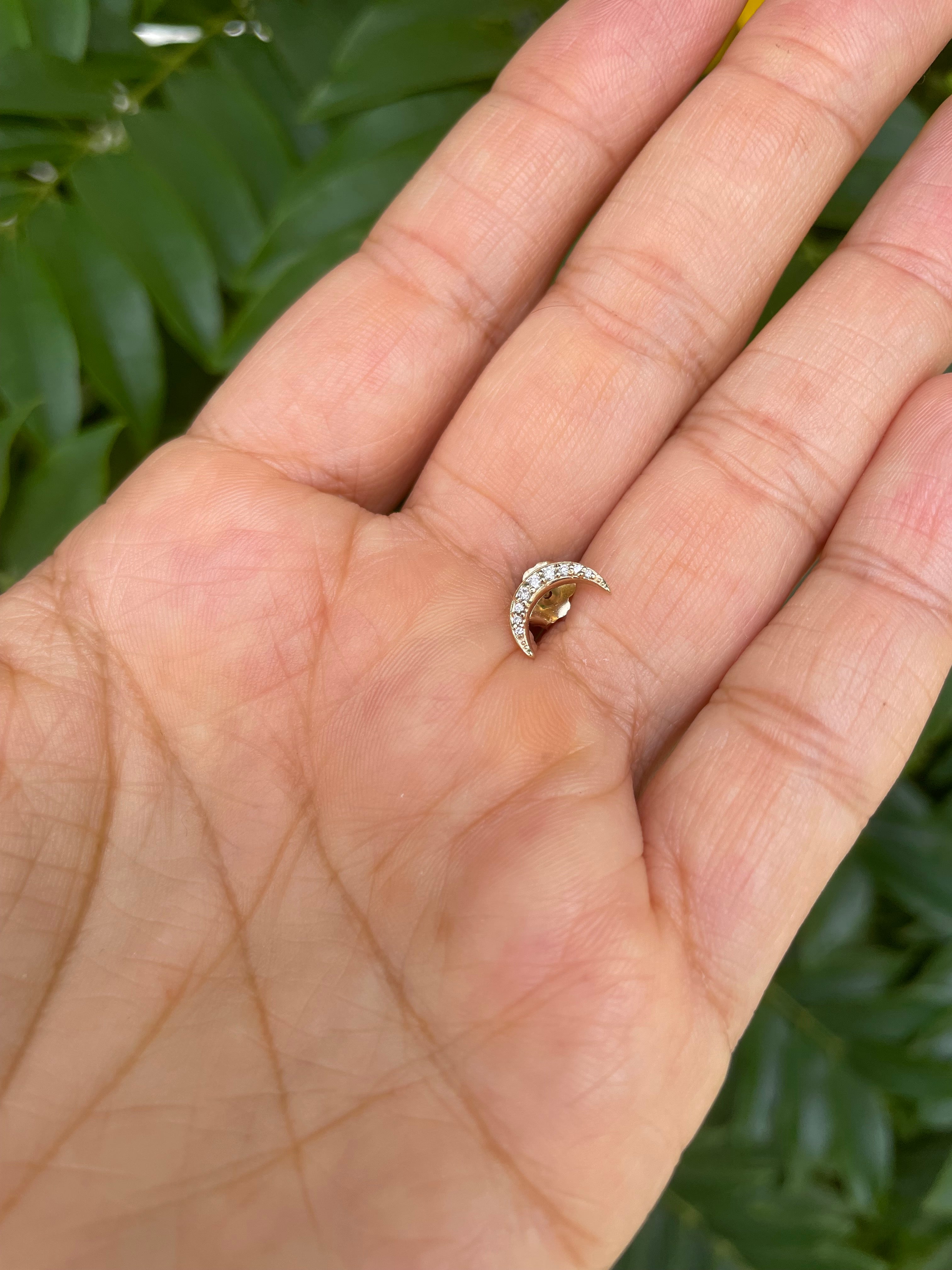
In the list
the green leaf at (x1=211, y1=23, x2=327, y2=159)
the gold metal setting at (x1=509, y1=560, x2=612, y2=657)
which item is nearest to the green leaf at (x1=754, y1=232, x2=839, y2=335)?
the gold metal setting at (x1=509, y1=560, x2=612, y2=657)

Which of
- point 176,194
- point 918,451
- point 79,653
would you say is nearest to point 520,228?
point 176,194

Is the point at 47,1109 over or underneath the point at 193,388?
underneath

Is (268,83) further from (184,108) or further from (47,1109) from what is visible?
(47,1109)

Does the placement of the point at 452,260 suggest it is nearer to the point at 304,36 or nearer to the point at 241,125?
the point at 241,125

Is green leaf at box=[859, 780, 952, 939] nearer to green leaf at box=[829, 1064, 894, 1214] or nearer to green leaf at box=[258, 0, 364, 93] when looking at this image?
green leaf at box=[829, 1064, 894, 1214]

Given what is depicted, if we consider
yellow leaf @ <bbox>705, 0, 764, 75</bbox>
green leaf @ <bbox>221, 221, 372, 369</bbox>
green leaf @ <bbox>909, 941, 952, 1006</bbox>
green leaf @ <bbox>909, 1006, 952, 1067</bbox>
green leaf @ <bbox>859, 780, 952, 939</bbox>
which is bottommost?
green leaf @ <bbox>909, 1006, 952, 1067</bbox>

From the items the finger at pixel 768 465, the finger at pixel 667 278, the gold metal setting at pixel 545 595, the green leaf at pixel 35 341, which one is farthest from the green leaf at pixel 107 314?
the finger at pixel 768 465
